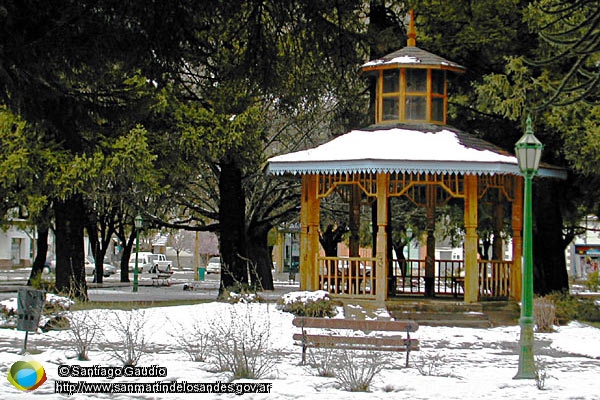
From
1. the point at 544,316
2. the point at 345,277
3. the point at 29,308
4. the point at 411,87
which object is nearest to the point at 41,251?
the point at 345,277

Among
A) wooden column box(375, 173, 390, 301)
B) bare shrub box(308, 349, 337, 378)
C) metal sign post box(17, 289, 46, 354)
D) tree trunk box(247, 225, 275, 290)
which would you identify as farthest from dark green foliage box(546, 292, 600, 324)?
tree trunk box(247, 225, 275, 290)

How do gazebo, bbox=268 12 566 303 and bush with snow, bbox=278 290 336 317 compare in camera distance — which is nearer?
bush with snow, bbox=278 290 336 317

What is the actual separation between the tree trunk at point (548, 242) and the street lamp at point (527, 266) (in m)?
11.7

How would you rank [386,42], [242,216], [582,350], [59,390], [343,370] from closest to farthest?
[59,390]
[343,370]
[582,350]
[386,42]
[242,216]

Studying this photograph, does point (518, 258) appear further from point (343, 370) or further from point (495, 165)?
point (343, 370)

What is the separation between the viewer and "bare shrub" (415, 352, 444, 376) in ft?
42.5

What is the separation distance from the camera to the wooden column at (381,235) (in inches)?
843

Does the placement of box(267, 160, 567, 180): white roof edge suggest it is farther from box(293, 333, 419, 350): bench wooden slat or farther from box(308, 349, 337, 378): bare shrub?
box(308, 349, 337, 378): bare shrub

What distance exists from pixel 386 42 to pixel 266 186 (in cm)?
945

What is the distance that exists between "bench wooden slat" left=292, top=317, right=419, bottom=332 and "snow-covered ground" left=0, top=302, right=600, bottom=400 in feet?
1.79

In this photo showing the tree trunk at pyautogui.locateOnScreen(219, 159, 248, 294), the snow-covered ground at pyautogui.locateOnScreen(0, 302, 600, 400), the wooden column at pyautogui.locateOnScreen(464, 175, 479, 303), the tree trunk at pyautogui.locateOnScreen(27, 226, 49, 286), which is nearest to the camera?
the snow-covered ground at pyautogui.locateOnScreen(0, 302, 600, 400)

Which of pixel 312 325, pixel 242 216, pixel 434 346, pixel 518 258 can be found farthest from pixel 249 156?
pixel 312 325

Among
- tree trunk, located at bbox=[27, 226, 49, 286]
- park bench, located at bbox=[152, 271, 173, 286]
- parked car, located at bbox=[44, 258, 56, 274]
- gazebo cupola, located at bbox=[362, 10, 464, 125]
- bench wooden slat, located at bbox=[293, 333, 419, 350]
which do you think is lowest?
bench wooden slat, located at bbox=[293, 333, 419, 350]

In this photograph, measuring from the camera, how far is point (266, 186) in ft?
110
